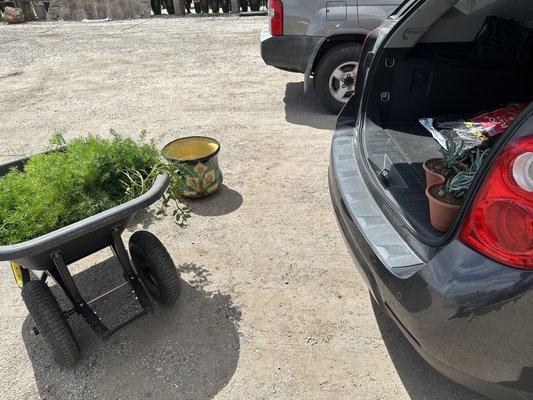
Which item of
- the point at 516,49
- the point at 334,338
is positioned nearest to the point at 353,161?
the point at 334,338

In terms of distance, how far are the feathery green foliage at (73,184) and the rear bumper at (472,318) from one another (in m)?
1.41

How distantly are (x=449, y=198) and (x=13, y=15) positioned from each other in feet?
62.9

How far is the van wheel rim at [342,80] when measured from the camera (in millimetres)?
4918

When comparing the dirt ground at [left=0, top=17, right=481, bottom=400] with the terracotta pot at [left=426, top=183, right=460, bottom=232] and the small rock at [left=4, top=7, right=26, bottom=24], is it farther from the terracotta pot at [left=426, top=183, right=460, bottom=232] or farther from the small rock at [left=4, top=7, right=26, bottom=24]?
the small rock at [left=4, top=7, right=26, bottom=24]

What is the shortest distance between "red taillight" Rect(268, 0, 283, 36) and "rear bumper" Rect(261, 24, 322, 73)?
7 centimetres

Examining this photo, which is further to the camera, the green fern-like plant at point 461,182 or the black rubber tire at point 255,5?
the black rubber tire at point 255,5

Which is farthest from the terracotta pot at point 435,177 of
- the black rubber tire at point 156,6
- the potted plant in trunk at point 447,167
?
the black rubber tire at point 156,6

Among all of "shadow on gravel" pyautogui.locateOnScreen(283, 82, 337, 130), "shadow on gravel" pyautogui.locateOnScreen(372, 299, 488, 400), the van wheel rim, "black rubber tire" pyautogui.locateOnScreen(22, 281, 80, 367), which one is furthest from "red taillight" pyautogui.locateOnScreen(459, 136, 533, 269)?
the van wheel rim

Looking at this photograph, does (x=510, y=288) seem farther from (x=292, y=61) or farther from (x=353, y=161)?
(x=292, y=61)

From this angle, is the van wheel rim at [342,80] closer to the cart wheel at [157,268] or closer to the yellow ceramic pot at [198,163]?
the yellow ceramic pot at [198,163]

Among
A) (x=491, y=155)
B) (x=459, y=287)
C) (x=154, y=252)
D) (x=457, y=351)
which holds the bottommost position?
(x=154, y=252)

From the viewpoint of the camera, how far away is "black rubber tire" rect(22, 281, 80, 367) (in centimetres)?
204

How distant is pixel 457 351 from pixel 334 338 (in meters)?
1.00

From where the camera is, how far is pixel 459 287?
1.28 meters
